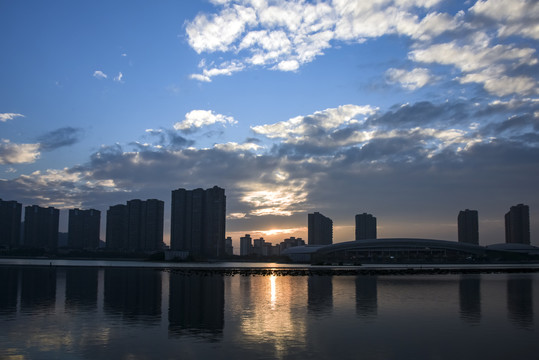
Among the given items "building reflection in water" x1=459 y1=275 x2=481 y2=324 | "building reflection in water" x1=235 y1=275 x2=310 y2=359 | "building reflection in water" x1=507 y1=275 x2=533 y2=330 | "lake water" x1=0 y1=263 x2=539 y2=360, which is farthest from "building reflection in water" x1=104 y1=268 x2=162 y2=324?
"building reflection in water" x1=507 y1=275 x2=533 y2=330

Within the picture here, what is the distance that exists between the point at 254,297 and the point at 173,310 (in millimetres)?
13254

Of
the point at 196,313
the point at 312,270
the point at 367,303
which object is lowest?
the point at 312,270

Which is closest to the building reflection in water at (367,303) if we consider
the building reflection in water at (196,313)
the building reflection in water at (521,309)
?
the building reflection in water at (521,309)

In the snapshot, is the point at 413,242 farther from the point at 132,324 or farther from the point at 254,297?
the point at 132,324

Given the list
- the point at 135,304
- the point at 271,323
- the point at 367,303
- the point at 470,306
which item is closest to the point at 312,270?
the point at 367,303

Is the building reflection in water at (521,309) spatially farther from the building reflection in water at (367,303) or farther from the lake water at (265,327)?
the building reflection in water at (367,303)

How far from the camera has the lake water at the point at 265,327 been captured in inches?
843

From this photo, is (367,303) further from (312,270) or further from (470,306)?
(312,270)

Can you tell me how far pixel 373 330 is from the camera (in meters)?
27.4

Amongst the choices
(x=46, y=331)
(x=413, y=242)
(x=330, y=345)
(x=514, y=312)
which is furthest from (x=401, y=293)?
(x=413, y=242)

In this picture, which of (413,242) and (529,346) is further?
(413,242)

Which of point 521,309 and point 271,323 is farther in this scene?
point 521,309

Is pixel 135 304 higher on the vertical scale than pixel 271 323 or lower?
lower

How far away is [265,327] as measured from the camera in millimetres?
28359
